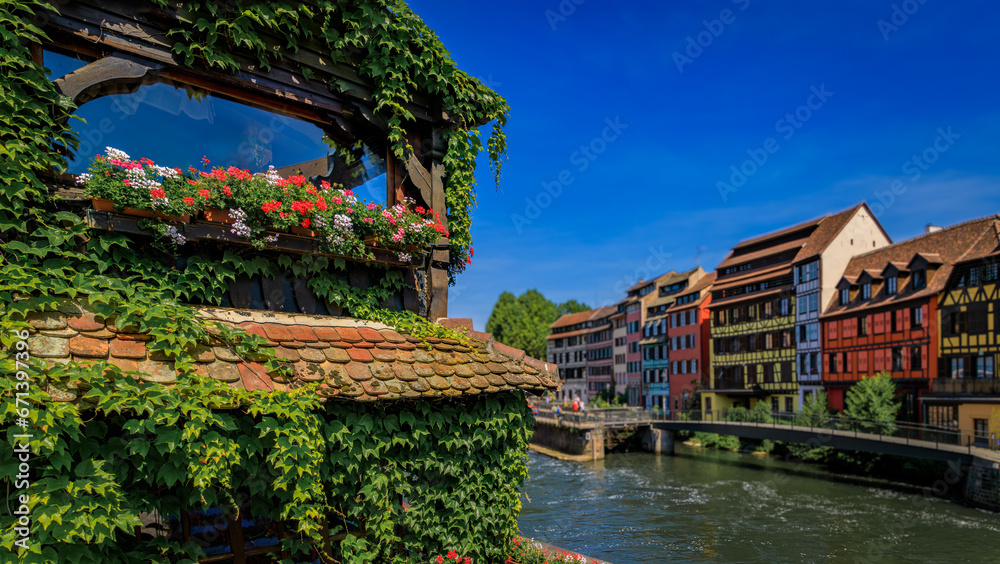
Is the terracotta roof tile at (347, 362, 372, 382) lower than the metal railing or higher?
higher

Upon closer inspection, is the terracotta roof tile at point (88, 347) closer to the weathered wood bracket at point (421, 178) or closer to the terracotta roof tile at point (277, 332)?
the terracotta roof tile at point (277, 332)

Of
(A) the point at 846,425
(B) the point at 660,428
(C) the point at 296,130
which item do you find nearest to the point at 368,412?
(C) the point at 296,130

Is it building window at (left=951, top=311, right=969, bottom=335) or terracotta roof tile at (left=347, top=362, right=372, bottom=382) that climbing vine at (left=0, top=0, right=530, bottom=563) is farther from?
building window at (left=951, top=311, right=969, bottom=335)

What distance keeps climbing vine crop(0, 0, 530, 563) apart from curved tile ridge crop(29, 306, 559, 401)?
0.32ft

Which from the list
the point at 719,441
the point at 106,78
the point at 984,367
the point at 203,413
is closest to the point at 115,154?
the point at 106,78

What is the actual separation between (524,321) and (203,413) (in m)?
88.6

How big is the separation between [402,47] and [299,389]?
3.62 meters

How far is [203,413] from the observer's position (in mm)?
4062

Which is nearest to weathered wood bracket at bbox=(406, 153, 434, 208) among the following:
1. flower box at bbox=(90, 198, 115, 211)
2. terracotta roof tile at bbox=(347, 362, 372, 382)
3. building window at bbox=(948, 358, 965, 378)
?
terracotta roof tile at bbox=(347, 362, 372, 382)

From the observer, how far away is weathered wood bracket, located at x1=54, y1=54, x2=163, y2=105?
4.59 m

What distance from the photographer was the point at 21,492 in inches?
139

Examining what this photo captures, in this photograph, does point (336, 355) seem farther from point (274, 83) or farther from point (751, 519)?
point (751, 519)

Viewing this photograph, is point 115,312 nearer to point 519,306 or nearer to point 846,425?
point 846,425

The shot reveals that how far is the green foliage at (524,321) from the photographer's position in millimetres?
89500
